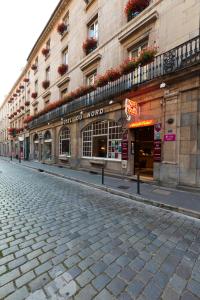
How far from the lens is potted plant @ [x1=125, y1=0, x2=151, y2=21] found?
368 inches

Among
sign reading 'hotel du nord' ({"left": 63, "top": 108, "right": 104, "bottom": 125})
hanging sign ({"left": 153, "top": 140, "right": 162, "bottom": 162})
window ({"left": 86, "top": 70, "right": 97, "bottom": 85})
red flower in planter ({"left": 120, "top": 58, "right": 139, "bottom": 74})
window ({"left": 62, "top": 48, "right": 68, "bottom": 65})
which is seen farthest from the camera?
window ({"left": 62, "top": 48, "right": 68, "bottom": 65})

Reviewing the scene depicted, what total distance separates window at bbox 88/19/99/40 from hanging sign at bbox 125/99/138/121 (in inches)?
293

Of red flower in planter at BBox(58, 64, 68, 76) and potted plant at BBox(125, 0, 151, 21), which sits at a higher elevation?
potted plant at BBox(125, 0, 151, 21)

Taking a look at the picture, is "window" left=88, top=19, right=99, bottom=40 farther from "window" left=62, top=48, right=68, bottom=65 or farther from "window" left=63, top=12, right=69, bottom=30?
"window" left=63, top=12, right=69, bottom=30

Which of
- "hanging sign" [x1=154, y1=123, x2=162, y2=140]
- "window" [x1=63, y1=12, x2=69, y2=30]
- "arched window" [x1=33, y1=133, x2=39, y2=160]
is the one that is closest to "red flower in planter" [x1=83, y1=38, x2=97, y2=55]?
"window" [x1=63, y1=12, x2=69, y2=30]

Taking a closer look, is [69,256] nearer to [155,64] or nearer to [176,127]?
[176,127]

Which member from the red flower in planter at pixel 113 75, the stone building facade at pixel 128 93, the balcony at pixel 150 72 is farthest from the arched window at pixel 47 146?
the red flower in planter at pixel 113 75

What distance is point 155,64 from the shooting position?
340 inches

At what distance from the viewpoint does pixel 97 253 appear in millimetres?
2900

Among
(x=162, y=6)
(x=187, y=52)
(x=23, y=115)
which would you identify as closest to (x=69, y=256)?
(x=187, y=52)

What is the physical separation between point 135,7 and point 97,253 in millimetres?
11788

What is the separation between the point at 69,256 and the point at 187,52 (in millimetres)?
8413

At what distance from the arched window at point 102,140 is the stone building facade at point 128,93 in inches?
2.5

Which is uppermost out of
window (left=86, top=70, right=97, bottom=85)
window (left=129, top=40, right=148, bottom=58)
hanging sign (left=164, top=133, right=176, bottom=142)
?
window (left=129, top=40, right=148, bottom=58)
